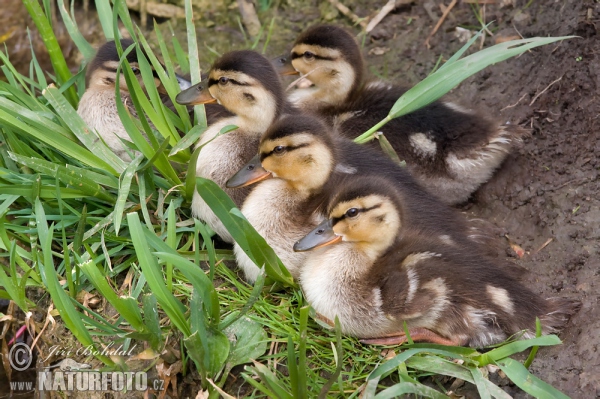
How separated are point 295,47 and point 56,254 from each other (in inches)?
57.8

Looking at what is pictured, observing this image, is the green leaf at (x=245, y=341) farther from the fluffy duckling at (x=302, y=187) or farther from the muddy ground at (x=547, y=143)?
the muddy ground at (x=547, y=143)

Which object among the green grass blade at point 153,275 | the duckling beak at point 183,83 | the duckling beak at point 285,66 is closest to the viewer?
the green grass blade at point 153,275

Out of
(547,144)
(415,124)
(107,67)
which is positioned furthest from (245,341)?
(547,144)

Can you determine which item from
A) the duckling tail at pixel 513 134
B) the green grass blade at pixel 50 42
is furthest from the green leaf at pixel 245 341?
the green grass blade at pixel 50 42

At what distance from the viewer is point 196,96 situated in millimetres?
3146

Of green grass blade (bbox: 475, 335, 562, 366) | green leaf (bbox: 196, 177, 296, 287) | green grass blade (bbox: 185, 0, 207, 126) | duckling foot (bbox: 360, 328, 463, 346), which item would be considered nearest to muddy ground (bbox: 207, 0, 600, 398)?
green grass blade (bbox: 475, 335, 562, 366)

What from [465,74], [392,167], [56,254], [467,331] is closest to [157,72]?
[56,254]

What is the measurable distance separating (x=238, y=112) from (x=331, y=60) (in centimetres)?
62

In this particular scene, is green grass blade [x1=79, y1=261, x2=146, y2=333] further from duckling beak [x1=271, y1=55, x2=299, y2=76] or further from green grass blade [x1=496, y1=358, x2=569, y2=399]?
duckling beak [x1=271, y1=55, x2=299, y2=76]

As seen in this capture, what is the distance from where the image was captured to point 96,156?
3.08m

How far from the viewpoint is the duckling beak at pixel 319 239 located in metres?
2.62

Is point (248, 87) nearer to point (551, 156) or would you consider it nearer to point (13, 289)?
point (13, 289)

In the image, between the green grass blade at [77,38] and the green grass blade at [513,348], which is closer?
the green grass blade at [513,348]

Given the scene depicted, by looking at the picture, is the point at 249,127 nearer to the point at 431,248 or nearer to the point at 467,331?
the point at 431,248
